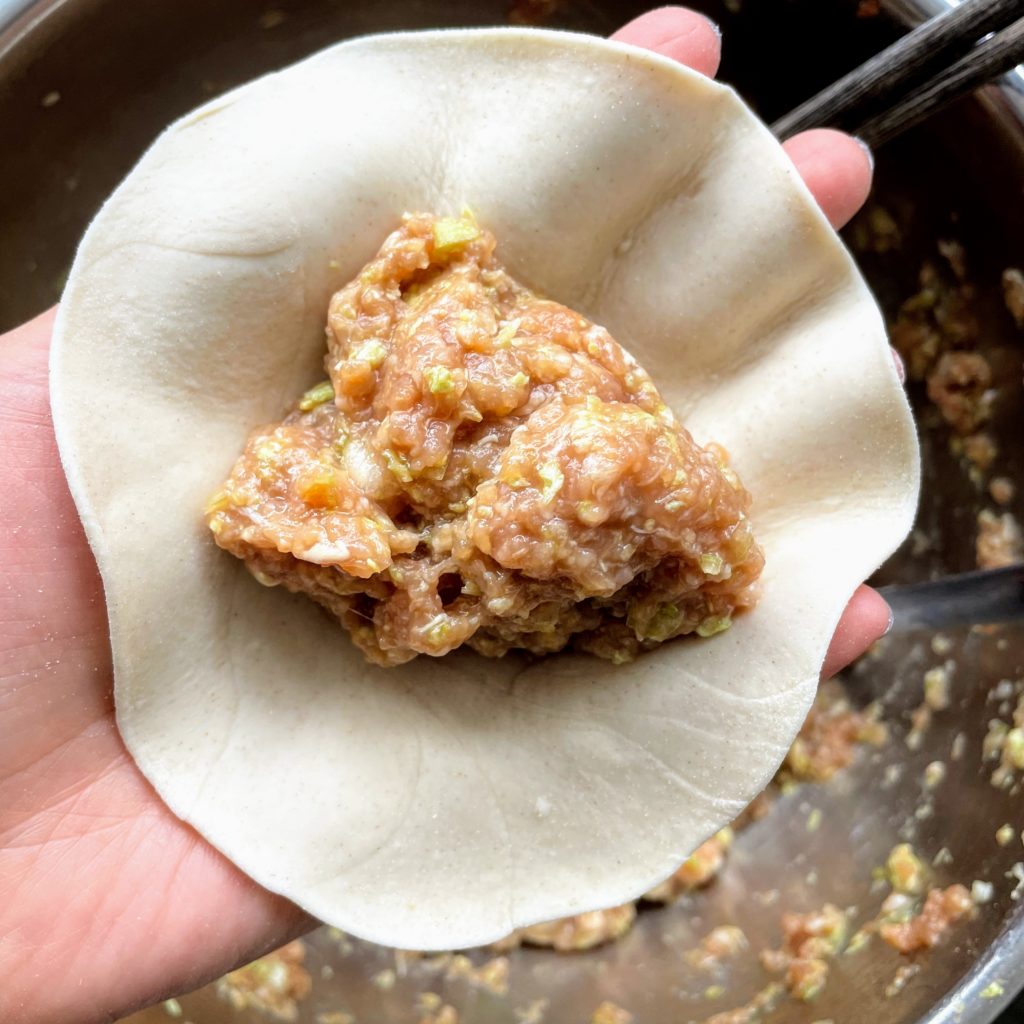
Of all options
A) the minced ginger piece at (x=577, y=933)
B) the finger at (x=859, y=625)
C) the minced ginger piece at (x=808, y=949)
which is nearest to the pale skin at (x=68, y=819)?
the minced ginger piece at (x=577, y=933)

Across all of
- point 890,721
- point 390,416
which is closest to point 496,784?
point 390,416

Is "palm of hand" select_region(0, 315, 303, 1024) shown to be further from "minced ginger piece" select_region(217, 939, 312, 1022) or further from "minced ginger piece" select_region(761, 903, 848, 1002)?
"minced ginger piece" select_region(761, 903, 848, 1002)

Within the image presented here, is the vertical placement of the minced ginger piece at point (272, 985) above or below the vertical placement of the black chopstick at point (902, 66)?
below

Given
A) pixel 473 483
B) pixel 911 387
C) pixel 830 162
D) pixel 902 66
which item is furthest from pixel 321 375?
pixel 911 387

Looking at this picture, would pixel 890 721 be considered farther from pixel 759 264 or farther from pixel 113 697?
pixel 113 697

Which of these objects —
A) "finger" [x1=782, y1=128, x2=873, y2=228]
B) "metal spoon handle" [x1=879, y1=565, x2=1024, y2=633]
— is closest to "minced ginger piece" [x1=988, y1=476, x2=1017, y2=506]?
"metal spoon handle" [x1=879, y1=565, x2=1024, y2=633]

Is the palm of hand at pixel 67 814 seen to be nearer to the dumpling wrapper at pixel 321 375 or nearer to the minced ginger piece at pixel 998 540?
the dumpling wrapper at pixel 321 375
